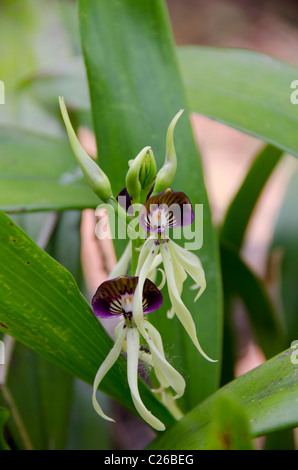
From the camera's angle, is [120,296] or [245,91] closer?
[120,296]

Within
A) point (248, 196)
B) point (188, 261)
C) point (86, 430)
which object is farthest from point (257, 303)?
point (188, 261)

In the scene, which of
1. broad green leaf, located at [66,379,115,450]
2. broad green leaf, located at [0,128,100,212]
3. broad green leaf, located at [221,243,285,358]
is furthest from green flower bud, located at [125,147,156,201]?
broad green leaf, located at [66,379,115,450]

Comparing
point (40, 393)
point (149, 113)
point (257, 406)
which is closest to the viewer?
point (257, 406)

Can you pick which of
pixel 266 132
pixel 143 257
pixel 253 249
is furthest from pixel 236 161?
pixel 143 257

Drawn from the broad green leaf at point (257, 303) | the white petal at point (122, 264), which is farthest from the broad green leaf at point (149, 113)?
the broad green leaf at point (257, 303)

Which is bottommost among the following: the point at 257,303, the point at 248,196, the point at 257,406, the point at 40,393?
the point at 257,406

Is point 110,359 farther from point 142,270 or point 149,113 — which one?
point 149,113
